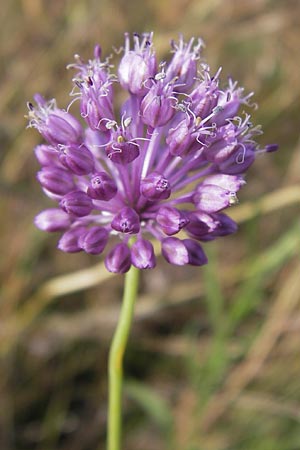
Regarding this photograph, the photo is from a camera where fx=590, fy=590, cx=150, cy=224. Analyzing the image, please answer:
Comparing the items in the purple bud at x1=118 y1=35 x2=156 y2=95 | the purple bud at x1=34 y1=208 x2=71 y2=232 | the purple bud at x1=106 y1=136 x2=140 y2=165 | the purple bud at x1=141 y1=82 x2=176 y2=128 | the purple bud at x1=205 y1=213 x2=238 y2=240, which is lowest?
the purple bud at x1=205 y1=213 x2=238 y2=240

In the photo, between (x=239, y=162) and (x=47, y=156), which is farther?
(x=47, y=156)

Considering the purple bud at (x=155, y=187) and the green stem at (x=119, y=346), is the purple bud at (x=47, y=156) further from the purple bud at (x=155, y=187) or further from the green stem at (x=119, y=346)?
the green stem at (x=119, y=346)

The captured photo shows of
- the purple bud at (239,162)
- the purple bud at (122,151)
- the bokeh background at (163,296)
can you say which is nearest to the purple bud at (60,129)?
the purple bud at (122,151)

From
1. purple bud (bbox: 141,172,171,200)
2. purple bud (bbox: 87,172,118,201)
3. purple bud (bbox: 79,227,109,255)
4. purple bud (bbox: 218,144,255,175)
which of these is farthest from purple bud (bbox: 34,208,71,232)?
purple bud (bbox: 218,144,255,175)

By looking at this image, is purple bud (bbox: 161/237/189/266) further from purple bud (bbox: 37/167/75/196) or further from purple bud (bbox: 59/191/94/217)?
purple bud (bbox: 37/167/75/196)

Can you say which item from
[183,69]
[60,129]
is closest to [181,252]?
[60,129]

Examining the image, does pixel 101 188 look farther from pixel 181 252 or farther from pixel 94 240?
pixel 181 252
